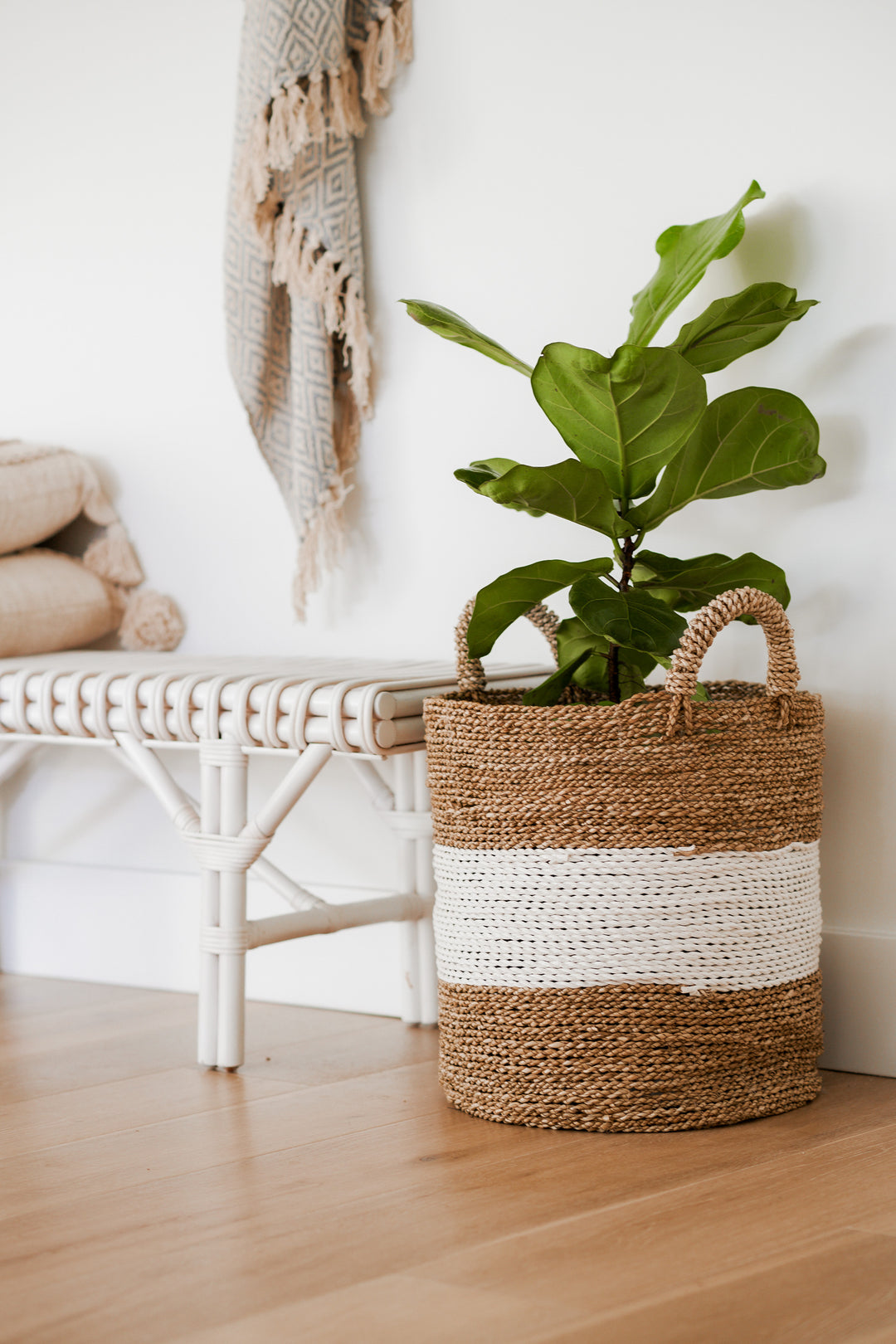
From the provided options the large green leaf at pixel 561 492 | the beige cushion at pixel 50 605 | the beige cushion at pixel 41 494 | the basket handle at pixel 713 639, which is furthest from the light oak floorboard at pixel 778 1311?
the beige cushion at pixel 41 494

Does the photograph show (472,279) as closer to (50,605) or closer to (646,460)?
(646,460)

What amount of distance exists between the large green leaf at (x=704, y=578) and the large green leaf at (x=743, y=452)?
2.2 inches

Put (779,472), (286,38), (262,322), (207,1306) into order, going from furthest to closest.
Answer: (262,322) → (286,38) → (779,472) → (207,1306)

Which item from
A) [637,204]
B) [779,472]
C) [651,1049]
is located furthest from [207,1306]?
[637,204]

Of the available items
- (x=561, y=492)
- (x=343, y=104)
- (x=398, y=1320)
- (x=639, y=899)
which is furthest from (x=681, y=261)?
(x=398, y=1320)

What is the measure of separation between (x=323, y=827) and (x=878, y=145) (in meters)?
1.05

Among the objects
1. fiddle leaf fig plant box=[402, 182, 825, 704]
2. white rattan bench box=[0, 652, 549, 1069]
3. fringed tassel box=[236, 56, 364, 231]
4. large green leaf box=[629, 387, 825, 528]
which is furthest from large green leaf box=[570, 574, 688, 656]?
fringed tassel box=[236, 56, 364, 231]

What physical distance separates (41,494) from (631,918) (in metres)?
1.10

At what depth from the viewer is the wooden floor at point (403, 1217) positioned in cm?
91

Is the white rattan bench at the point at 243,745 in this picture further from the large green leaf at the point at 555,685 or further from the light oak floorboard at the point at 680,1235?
the light oak floorboard at the point at 680,1235

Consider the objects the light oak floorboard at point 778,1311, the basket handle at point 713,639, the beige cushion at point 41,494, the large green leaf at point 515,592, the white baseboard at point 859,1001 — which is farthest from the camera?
the beige cushion at point 41,494

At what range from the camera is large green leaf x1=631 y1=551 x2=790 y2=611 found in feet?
4.72

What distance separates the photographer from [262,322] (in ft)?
6.06

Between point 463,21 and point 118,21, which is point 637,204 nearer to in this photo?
point 463,21
